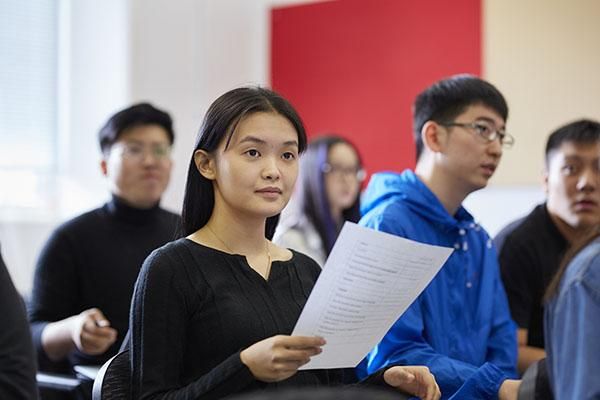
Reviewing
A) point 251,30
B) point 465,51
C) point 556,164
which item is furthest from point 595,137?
point 251,30

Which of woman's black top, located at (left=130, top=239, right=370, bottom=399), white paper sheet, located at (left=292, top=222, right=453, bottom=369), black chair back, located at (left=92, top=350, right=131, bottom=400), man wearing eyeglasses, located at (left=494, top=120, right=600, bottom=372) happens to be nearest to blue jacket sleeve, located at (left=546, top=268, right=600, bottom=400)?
white paper sheet, located at (left=292, top=222, right=453, bottom=369)

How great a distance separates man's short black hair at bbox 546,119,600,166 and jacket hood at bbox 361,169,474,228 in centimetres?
65

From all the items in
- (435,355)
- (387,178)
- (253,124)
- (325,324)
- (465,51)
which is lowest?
(435,355)

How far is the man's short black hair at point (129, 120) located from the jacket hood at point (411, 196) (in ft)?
3.03

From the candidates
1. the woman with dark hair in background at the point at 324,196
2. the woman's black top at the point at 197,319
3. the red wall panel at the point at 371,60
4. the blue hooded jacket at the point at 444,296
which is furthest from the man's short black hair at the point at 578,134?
the red wall panel at the point at 371,60

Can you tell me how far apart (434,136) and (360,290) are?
1.11m

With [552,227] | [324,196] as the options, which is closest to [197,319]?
[552,227]

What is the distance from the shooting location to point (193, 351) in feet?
5.70

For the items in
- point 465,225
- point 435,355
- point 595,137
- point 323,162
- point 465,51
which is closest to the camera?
point 435,355

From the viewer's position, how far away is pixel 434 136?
267cm

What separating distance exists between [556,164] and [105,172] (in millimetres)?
1533

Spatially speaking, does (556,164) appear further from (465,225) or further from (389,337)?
(389,337)

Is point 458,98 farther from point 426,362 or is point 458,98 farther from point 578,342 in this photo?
point 578,342

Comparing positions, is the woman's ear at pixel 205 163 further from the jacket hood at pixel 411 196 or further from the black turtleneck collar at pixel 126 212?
the black turtleneck collar at pixel 126 212
